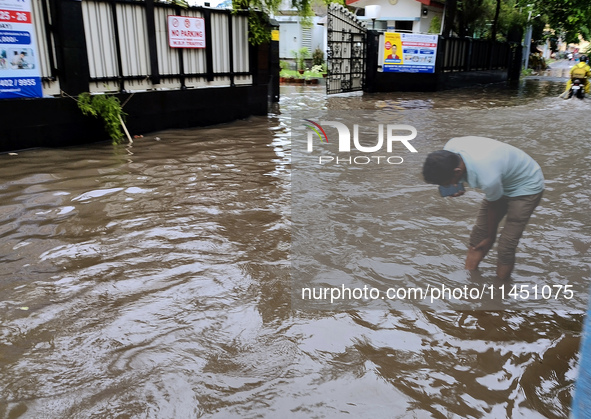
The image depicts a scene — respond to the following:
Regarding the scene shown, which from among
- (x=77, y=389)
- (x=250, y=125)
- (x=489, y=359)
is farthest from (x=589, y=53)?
(x=77, y=389)

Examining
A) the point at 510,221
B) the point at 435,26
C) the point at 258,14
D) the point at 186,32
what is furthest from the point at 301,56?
the point at 510,221

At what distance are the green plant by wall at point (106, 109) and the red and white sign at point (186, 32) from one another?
2207mm

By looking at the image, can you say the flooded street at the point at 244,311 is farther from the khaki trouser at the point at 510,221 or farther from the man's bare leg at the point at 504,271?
the khaki trouser at the point at 510,221

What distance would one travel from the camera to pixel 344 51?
60.9 ft

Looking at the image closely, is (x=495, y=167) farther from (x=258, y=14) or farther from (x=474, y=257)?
(x=258, y=14)

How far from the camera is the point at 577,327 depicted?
3.82m

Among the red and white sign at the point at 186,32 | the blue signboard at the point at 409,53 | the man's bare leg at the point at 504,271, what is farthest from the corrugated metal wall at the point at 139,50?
the blue signboard at the point at 409,53

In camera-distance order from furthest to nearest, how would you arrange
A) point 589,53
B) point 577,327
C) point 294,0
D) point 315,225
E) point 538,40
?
point 538,40 → point 589,53 → point 294,0 → point 315,225 → point 577,327

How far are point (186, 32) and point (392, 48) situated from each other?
11.0 meters

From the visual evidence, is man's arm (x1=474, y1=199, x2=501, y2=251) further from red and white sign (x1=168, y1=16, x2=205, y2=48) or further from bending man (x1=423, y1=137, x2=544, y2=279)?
red and white sign (x1=168, y1=16, x2=205, y2=48)

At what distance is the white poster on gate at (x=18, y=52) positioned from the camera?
8070 mm

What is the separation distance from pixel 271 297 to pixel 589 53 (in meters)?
27.0

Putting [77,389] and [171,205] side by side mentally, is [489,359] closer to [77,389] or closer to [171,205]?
[77,389]

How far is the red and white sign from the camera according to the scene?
11.0m
